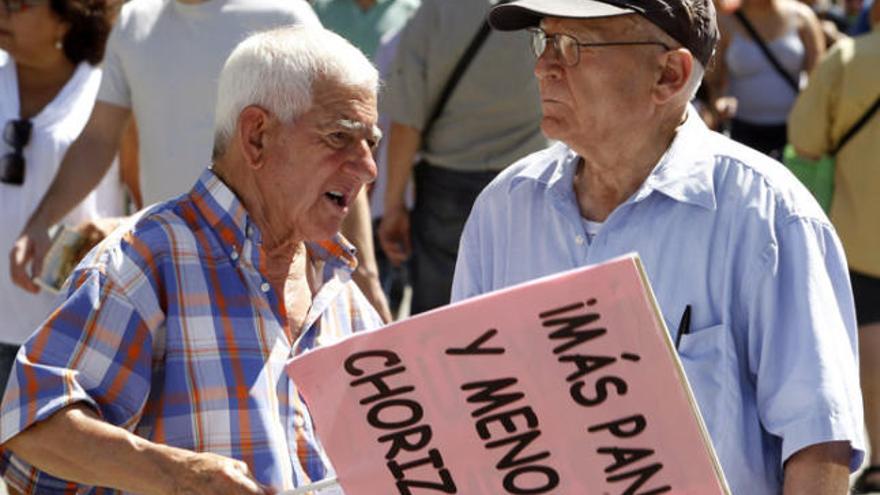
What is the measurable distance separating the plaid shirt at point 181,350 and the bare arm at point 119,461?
0.10 feet

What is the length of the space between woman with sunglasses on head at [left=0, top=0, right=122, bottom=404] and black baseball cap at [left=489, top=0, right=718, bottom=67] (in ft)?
8.29

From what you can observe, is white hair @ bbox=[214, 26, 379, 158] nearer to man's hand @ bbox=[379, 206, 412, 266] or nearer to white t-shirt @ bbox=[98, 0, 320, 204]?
white t-shirt @ bbox=[98, 0, 320, 204]

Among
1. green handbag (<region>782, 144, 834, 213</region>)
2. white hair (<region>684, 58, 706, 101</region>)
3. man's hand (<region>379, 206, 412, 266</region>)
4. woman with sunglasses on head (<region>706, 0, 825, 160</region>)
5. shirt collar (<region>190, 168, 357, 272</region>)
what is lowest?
woman with sunglasses on head (<region>706, 0, 825, 160</region>)

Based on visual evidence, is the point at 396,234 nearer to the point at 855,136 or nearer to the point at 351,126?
the point at 855,136

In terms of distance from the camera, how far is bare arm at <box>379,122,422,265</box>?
245 inches

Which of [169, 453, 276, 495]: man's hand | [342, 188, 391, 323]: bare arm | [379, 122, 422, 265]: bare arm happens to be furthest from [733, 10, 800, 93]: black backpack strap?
[169, 453, 276, 495]: man's hand

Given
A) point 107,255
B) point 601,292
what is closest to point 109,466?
point 107,255

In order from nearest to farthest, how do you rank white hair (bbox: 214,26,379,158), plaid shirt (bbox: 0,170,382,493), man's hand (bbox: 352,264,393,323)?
plaid shirt (bbox: 0,170,382,493) → white hair (bbox: 214,26,379,158) → man's hand (bbox: 352,264,393,323)

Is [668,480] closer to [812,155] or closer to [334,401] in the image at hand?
[334,401]

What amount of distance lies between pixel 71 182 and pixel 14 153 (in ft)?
0.81

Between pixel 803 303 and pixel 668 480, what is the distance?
0.39 meters

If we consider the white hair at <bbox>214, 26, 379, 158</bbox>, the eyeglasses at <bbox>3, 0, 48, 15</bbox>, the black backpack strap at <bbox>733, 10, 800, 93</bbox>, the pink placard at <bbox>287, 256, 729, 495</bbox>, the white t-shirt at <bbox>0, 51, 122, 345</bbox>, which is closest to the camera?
the pink placard at <bbox>287, 256, 729, 495</bbox>

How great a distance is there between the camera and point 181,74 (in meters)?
4.92

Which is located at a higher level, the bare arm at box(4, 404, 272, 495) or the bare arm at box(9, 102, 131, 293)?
the bare arm at box(4, 404, 272, 495)
